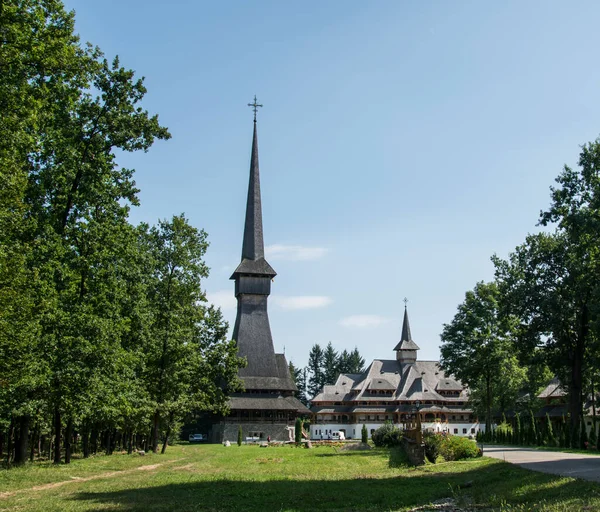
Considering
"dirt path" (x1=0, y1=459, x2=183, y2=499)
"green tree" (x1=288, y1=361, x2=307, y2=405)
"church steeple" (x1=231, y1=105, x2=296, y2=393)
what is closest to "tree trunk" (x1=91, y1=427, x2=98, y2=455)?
"dirt path" (x1=0, y1=459, x2=183, y2=499)

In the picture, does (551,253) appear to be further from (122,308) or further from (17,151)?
(17,151)

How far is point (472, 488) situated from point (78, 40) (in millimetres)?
21275

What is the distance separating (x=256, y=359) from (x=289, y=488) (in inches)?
2296

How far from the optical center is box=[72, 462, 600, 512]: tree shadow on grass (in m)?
14.7

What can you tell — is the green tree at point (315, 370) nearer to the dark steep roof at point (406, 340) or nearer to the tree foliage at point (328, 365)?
the tree foliage at point (328, 365)

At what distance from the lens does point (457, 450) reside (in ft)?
92.4

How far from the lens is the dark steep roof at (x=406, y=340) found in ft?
348

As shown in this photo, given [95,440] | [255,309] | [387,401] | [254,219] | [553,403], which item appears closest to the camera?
[95,440]

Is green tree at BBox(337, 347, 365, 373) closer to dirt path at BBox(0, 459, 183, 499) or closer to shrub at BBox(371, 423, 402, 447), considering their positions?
shrub at BBox(371, 423, 402, 447)

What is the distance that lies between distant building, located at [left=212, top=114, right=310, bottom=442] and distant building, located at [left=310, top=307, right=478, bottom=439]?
20.1 meters

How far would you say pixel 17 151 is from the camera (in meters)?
20.0

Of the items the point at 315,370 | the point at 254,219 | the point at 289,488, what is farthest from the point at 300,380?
the point at 289,488

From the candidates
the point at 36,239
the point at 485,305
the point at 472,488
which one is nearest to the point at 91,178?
the point at 36,239

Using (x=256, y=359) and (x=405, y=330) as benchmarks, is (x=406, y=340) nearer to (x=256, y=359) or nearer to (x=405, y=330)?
(x=405, y=330)
